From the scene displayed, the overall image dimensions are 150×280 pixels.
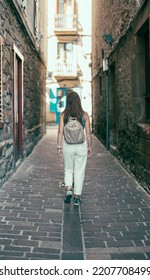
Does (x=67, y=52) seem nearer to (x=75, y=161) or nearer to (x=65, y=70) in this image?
(x=65, y=70)

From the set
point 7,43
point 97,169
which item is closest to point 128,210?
point 97,169

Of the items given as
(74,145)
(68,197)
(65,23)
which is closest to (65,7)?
(65,23)

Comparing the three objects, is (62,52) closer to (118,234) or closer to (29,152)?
(29,152)

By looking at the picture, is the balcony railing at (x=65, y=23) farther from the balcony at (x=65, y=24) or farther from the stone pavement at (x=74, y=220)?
the stone pavement at (x=74, y=220)

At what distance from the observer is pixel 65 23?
25328 mm

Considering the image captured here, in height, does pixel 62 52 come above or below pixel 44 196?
above

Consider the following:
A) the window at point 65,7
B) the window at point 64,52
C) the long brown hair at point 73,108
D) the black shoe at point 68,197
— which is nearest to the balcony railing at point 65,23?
the window at point 65,7

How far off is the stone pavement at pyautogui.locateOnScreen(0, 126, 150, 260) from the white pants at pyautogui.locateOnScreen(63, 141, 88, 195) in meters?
0.33

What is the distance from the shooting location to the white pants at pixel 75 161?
16.4 ft

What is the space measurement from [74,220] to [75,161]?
98 centimetres

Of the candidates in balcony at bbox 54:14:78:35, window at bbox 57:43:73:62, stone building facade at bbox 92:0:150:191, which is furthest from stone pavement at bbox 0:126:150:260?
balcony at bbox 54:14:78:35

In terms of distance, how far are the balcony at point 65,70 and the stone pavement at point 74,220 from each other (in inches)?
737

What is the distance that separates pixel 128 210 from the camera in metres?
4.70
